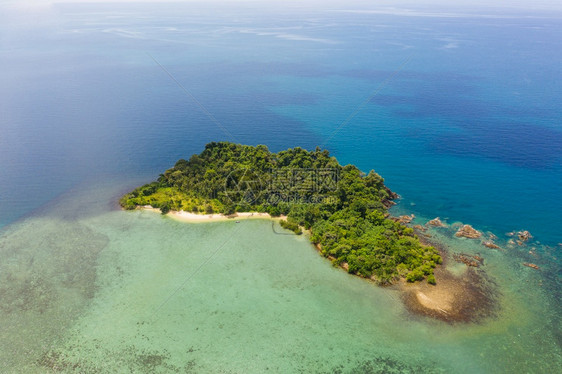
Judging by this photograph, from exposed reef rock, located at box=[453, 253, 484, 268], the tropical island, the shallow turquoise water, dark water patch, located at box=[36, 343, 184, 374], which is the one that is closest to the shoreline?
exposed reef rock, located at box=[453, 253, 484, 268]

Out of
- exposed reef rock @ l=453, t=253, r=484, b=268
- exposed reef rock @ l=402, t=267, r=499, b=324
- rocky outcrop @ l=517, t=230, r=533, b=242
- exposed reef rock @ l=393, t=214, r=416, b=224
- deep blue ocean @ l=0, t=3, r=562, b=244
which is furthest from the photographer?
deep blue ocean @ l=0, t=3, r=562, b=244

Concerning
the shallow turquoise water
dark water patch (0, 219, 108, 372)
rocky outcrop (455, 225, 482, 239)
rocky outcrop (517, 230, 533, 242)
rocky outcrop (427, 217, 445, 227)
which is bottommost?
dark water patch (0, 219, 108, 372)

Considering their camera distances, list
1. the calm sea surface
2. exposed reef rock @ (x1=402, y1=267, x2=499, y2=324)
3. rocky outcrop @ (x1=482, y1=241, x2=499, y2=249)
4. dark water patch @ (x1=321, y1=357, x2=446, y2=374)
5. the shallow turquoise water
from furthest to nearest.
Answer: rocky outcrop @ (x1=482, y1=241, x2=499, y2=249) → exposed reef rock @ (x1=402, y1=267, x2=499, y2=324) → the calm sea surface → the shallow turquoise water → dark water patch @ (x1=321, y1=357, x2=446, y2=374)

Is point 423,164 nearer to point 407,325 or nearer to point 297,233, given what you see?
point 297,233

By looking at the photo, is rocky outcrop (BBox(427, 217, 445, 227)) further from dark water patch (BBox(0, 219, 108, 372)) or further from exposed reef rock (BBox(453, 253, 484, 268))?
dark water patch (BBox(0, 219, 108, 372))

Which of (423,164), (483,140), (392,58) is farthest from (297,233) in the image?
(392,58)

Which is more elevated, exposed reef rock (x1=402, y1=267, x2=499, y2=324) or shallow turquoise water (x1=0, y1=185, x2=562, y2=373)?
exposed reef rock (x1=402, y1=267, x2=499, y2=324)

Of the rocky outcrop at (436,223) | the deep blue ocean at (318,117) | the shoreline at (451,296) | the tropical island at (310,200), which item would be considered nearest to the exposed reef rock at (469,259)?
the shoreline at (451,296)

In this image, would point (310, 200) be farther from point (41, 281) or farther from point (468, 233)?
point (41, 281)
